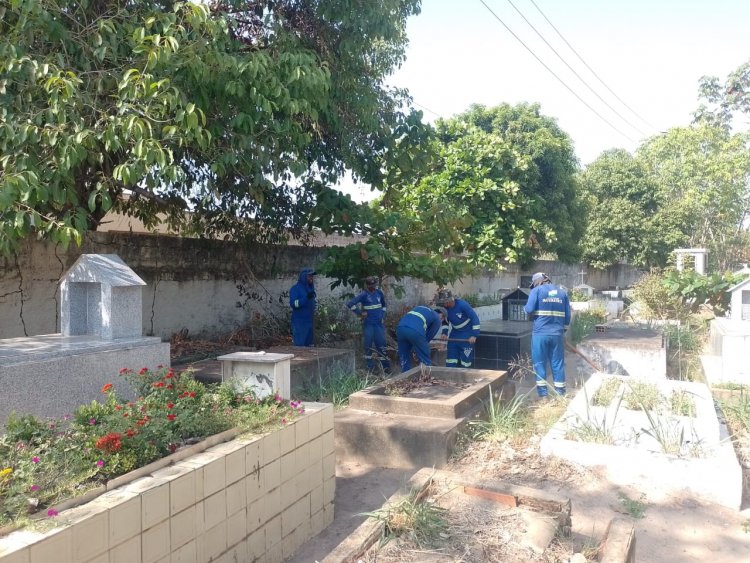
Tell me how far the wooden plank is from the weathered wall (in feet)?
18.8

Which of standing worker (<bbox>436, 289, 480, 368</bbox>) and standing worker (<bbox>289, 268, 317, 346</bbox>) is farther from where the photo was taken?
standing worker (<bbox>289, 268, 317, 346</bbox>)

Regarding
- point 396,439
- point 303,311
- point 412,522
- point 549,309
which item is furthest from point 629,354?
point 412,522

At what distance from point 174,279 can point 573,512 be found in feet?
22.3

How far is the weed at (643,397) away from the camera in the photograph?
613 cm

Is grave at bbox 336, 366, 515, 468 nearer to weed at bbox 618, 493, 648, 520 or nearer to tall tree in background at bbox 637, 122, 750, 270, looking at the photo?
weed at bbox 618, 493, 648, 520

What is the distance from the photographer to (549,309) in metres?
8.20

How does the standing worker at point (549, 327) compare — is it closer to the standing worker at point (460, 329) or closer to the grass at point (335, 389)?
the standing worker at point (460, 329)

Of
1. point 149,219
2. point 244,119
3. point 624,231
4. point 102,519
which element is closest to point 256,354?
point 102,519

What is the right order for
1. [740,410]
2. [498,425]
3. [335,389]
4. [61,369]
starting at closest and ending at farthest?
1. [61,369]
2. [498,425]
3. [740,410]
4. [335,389]

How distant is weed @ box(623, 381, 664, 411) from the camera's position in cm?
613

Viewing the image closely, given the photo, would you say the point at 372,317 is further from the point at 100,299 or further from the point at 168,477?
the point at 168,477

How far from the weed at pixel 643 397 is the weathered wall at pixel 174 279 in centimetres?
640

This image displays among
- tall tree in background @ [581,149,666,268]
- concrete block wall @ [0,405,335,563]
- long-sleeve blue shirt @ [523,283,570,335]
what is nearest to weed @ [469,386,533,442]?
concrete block wall @ [0,405,335,563]

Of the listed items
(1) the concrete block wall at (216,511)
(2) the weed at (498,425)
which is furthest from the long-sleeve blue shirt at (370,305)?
(1) the concrete block wall at (216,511)
